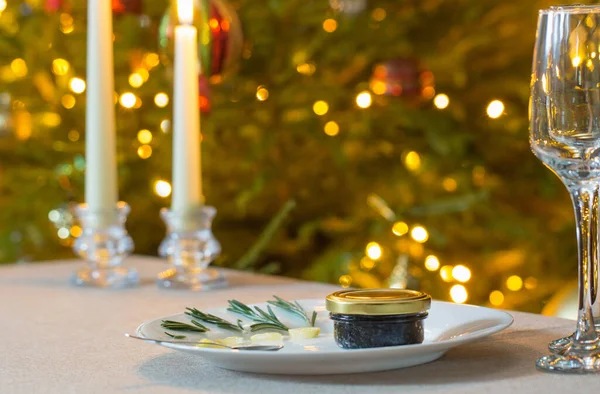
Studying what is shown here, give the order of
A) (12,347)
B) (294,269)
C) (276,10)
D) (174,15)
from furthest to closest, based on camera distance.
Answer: (294,269) → (276,10) → (174,15) → (12,347)

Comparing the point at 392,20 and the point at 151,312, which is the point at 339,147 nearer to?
the point at 392,20

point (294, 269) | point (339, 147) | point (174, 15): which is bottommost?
point (294, 269)

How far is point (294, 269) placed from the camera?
2543mm

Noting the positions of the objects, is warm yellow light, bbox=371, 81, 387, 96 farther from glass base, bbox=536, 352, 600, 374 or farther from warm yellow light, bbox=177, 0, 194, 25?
glass base, bbox=536, 352, 600, 374

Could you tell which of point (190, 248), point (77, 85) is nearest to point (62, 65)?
point (77, 85)

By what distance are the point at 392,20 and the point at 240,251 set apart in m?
0.73

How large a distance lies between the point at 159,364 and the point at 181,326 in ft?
0.11

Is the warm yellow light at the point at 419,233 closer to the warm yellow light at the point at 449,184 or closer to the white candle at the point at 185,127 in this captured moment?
the warm yellow light at the point at 449,184

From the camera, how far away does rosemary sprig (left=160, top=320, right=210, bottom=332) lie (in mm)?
646

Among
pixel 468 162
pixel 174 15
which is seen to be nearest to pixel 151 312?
pixel 174 15

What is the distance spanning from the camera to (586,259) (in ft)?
1.95

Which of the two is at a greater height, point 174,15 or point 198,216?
point 174,15

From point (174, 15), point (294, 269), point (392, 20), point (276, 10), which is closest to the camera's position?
point (174, 15)

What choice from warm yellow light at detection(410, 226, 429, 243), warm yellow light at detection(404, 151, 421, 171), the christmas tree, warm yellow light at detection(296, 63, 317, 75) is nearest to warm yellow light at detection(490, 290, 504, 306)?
the christmas tree
